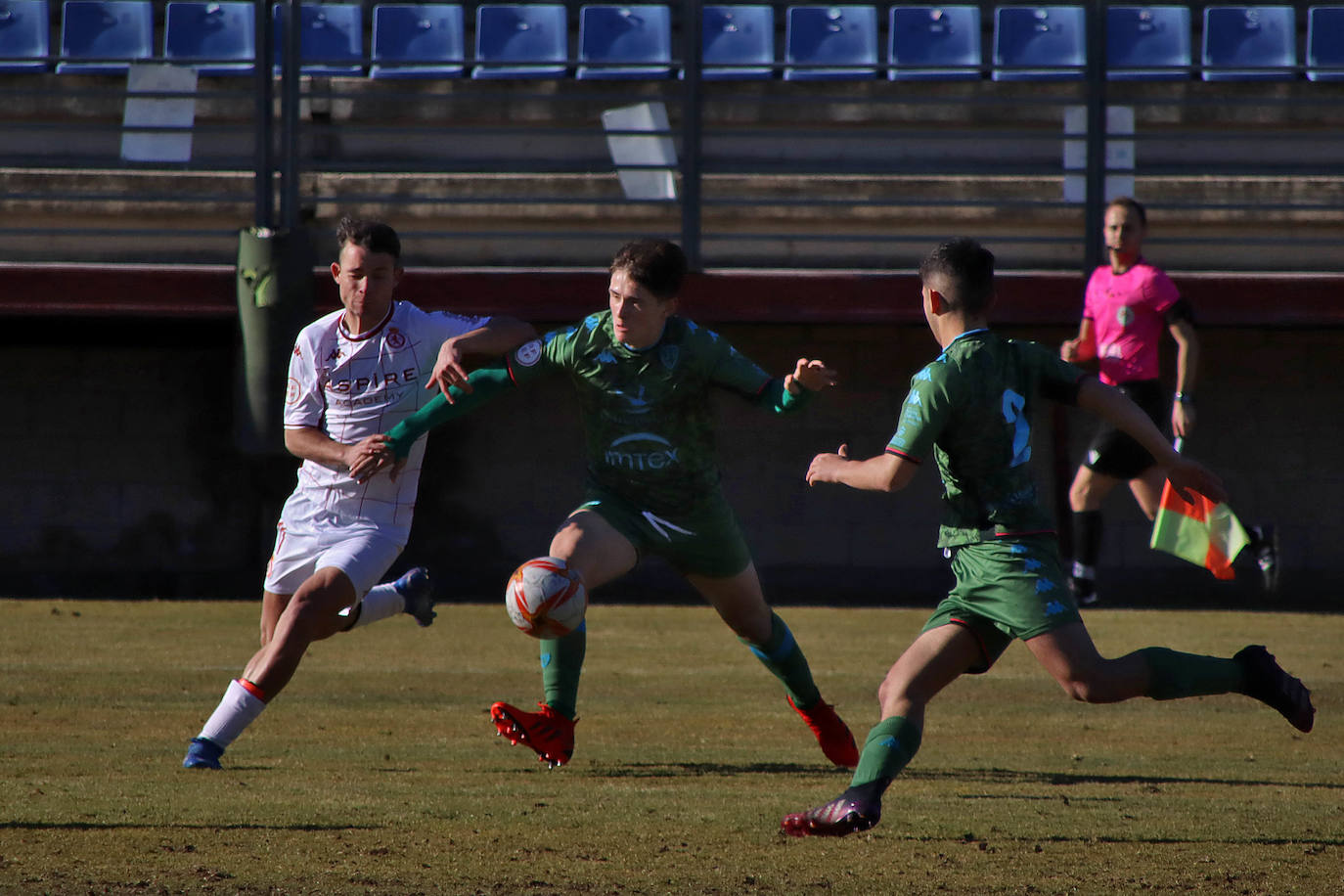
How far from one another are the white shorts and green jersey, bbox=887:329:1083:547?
7.79ft

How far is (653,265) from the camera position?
580 centimetres

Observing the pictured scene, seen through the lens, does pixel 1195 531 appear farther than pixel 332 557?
Yes

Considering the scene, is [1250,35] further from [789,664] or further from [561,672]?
[561,672]

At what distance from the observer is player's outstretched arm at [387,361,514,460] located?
235 inches

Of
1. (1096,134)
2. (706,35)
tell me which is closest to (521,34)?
(706,35)

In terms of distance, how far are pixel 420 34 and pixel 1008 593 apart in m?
12.5

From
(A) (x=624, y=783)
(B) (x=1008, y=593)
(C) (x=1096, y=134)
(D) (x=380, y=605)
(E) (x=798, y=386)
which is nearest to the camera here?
(B) (x=1008, y=593)

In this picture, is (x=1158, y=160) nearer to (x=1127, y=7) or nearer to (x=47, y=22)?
(x=1127, y=7)

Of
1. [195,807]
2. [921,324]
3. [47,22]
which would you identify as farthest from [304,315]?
[195,807]

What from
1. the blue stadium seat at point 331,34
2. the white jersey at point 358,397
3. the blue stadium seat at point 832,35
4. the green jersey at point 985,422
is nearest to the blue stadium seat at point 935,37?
the blue stadium seat at point 832,35

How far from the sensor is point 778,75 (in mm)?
16000

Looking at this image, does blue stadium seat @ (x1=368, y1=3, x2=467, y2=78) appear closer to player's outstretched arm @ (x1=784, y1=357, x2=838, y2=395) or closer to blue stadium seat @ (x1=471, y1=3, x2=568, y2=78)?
blue stadium seat @ (x1=471, y1=3, x2=568, y2=78)

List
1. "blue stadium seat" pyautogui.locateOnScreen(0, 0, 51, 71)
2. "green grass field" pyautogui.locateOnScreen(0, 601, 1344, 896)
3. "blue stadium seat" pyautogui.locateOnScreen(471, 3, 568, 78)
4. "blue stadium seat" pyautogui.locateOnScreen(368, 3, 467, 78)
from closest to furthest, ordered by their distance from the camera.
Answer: "green grass field" pyautogui.locateOnScreen(0, 601, 1344, 896)
"blue stadium seat" pyautogui.locateOnScreen(0, 0, 51, 71)
"blue stadium seat" pyautogui.locateOnScreen(368, 3, 467, 78)
"blue stadium seat" pyautogui.locateOnScreen(471, 3, 568, 78)

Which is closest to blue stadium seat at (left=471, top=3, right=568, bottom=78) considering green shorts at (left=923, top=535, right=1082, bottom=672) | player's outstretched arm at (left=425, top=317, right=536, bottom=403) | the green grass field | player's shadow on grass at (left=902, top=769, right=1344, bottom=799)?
the green grass field
